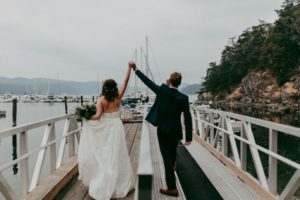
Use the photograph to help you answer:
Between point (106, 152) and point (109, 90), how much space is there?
942 mm

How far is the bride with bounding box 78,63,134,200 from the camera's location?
6383mm

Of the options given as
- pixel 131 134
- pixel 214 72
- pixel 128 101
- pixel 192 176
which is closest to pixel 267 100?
pixel 214 72

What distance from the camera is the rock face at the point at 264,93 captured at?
84688 millimetres

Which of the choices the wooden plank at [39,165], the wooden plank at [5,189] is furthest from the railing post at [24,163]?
the wooden plank at [5,189]

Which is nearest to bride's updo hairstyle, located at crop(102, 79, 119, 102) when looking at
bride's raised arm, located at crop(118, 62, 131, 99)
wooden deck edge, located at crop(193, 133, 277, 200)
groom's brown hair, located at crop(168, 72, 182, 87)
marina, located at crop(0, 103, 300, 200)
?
bride's raised arm, located at crop(118, 62, 131, 99)

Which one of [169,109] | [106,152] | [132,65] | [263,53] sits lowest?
[106,152]

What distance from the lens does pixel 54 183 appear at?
683cm

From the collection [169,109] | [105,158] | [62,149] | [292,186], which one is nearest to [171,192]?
[105,158]

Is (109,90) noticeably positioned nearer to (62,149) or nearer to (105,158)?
(105,158)

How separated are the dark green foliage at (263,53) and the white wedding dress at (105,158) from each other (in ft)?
271

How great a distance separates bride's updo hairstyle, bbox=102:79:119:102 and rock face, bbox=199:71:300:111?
79.1 m

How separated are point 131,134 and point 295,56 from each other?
79.9 meters

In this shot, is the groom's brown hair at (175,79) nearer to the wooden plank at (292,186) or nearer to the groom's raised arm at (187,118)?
the groom's raised arm at (187,118)

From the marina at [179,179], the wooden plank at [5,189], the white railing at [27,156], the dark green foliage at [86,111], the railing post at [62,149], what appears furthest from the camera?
the railing post at [62,149]
